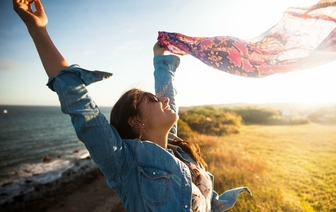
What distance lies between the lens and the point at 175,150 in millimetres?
2490

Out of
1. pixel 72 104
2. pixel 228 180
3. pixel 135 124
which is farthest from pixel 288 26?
pixel 228 180

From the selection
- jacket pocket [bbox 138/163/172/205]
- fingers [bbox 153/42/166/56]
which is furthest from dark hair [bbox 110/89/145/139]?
fingers [bbox 153/42/166/56]

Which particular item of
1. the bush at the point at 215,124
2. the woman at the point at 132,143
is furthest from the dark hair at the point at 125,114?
the bush at the point at 215,124

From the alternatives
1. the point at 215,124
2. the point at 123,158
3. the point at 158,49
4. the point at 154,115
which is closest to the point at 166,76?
the point at 158,49

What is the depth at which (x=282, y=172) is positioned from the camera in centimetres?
615

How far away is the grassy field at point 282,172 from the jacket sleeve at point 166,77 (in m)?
2.76

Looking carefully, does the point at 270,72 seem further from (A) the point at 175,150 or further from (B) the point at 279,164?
(B) the point at 279,164

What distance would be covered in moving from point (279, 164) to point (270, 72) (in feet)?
15.6

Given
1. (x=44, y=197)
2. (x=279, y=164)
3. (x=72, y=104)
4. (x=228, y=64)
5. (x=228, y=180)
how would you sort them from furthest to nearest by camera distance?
(x=44, y=197), (x=279, y=164), (x=228, y=180), (x=228, y=64), (x=72, y=104)

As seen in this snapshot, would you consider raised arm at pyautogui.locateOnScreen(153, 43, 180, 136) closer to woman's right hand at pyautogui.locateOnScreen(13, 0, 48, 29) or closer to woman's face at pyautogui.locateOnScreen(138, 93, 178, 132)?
woman's face at pyautogui.locateOnScreen(138, 93, 178, 132)

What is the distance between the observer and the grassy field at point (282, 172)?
4.28 metres

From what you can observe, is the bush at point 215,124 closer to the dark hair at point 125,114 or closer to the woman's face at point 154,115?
the woman's face at point 154,115

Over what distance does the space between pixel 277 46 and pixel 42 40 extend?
3.07 metres

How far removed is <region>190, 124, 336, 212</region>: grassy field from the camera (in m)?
4.28
